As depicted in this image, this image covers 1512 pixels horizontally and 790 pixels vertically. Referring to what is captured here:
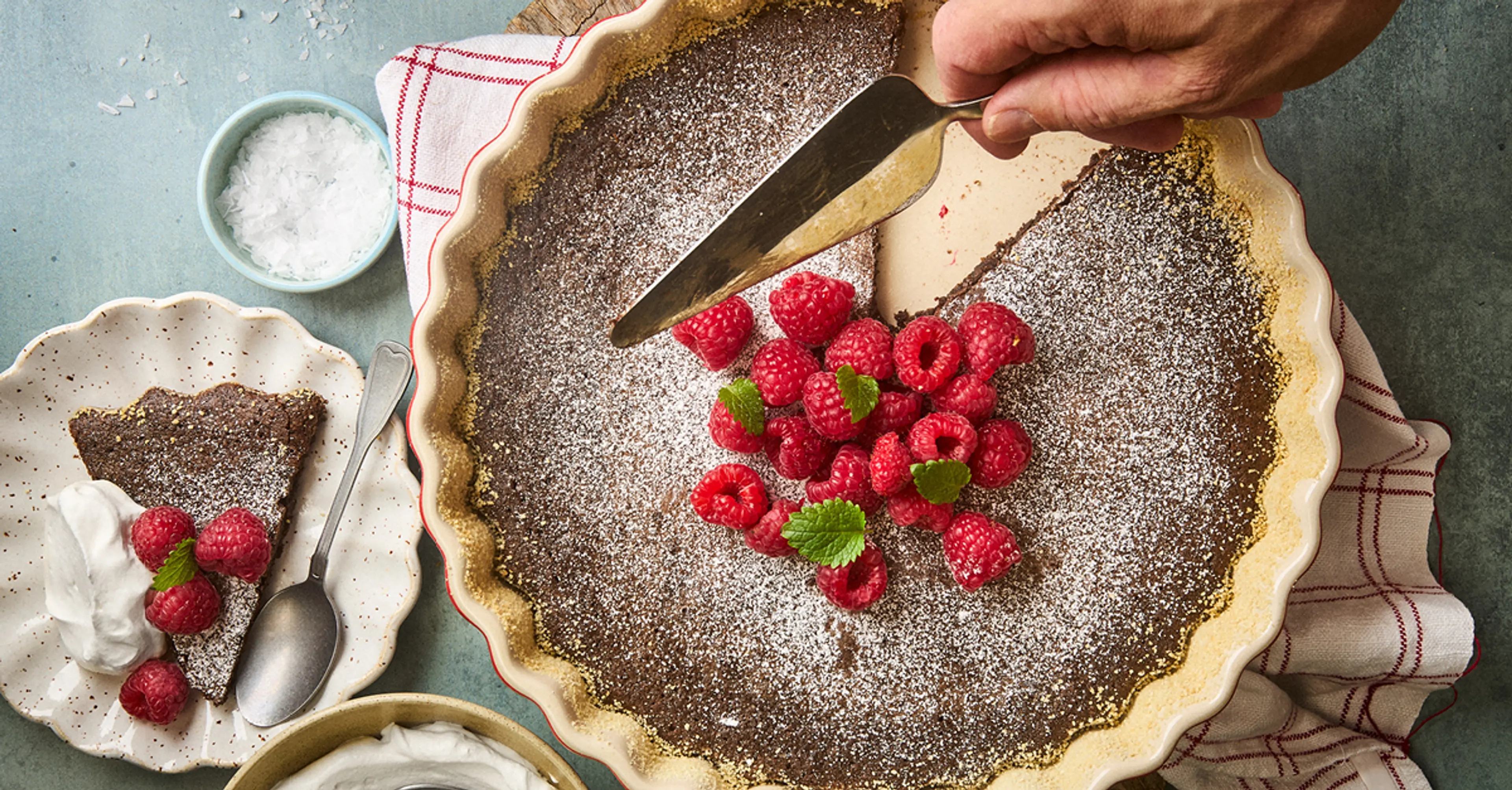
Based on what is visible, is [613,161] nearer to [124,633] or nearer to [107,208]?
[107,208]

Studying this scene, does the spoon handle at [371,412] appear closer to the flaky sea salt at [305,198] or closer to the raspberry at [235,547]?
the raspberry at [235,547]

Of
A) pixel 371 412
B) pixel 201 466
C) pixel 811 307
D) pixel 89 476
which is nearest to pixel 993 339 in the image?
pixel 811 307

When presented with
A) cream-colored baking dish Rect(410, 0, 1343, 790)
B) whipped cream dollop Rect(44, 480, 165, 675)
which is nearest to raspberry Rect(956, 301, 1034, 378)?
cream-colored baking dish Rect(410, 0, 1343, 790)

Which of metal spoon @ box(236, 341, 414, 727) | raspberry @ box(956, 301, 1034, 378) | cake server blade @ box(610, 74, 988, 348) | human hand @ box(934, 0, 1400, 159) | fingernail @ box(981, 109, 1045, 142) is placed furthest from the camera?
metal spoon @ box(236, 341, 414, 727)

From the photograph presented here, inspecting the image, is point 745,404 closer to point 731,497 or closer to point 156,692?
point 731,497

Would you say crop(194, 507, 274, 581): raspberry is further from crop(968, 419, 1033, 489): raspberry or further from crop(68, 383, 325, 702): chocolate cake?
crop(968, 419, 1033, 489): raspberry

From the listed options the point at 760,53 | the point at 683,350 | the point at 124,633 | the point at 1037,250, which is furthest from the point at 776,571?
the point at 124,633
